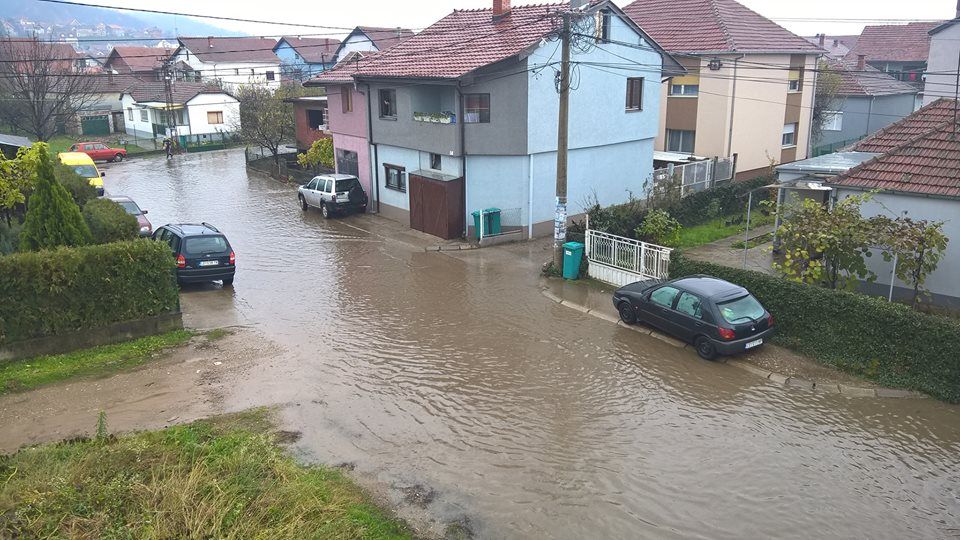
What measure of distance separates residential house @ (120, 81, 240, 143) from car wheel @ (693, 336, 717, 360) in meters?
46.7

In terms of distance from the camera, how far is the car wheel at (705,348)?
46.8 ft

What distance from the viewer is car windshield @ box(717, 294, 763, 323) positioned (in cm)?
1422

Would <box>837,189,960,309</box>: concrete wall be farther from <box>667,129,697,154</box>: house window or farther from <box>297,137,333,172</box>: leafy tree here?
<box>297,137,333,172</box>: leafy tree

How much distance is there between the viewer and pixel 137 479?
26.7 feet

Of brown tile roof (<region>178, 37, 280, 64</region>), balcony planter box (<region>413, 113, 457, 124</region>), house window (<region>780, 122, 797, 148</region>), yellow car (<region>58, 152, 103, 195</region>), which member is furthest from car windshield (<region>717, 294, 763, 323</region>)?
brown tile roof (<region>178, 37, 280, 64</region>)

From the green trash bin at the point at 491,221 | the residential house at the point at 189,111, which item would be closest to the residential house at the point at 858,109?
the green trash bin at the point at 491,221

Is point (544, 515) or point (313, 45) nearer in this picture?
point (544, 515)

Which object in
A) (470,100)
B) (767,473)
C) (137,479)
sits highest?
(470,100)

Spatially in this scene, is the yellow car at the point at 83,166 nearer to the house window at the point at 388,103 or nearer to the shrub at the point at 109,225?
the house window at the point at 388,103

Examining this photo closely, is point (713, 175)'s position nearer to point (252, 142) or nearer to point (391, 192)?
point (391, 192)

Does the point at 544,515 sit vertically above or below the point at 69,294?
below

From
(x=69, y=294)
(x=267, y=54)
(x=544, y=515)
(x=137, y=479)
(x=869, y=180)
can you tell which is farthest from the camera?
(x=267, y=54)

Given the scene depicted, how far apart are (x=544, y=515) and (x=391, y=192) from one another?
2004cm

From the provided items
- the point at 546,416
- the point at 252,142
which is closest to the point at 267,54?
the point at 252,142
